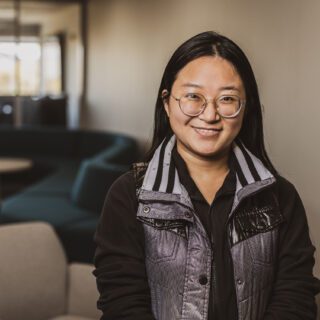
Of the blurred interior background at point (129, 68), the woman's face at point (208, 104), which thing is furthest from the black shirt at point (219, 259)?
the blurred interior background at point (129, 68)

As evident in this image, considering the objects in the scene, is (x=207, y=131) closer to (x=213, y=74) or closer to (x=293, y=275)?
(x=213, y=74)

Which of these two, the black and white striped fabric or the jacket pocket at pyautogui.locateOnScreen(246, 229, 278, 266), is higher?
the black and white striped fabric

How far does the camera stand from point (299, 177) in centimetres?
178

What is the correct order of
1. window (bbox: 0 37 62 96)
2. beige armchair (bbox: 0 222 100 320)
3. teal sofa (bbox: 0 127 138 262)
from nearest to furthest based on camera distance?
beige armchair (bbox: 0 222 100 320) → teal sofa (bbox: 0 127 138 262) → window (bbox: 0 37 62 96)

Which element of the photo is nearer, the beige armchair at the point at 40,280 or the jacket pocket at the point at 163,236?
the jacket pocket at the point at 163,236

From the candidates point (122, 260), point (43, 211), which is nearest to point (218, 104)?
point (122, 260)

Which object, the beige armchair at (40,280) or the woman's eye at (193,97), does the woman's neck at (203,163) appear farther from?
the beige armchair at (40,280)

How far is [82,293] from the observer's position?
2.50 metres

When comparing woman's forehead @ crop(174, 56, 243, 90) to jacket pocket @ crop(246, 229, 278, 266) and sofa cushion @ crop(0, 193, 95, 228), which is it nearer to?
jacket pocket @ crop(246, 229, 278, 266)

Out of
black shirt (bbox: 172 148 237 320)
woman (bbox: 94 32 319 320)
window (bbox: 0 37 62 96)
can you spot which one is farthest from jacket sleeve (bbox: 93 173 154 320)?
window (bbox: 0 37 62 96)

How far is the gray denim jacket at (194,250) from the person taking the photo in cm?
140

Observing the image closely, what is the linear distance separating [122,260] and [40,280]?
1148 mm

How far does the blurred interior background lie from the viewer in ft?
5.78

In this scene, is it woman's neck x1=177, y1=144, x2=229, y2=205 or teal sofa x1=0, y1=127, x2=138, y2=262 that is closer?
woman's neck x1=177, y1=144, x2=229, y2=205
